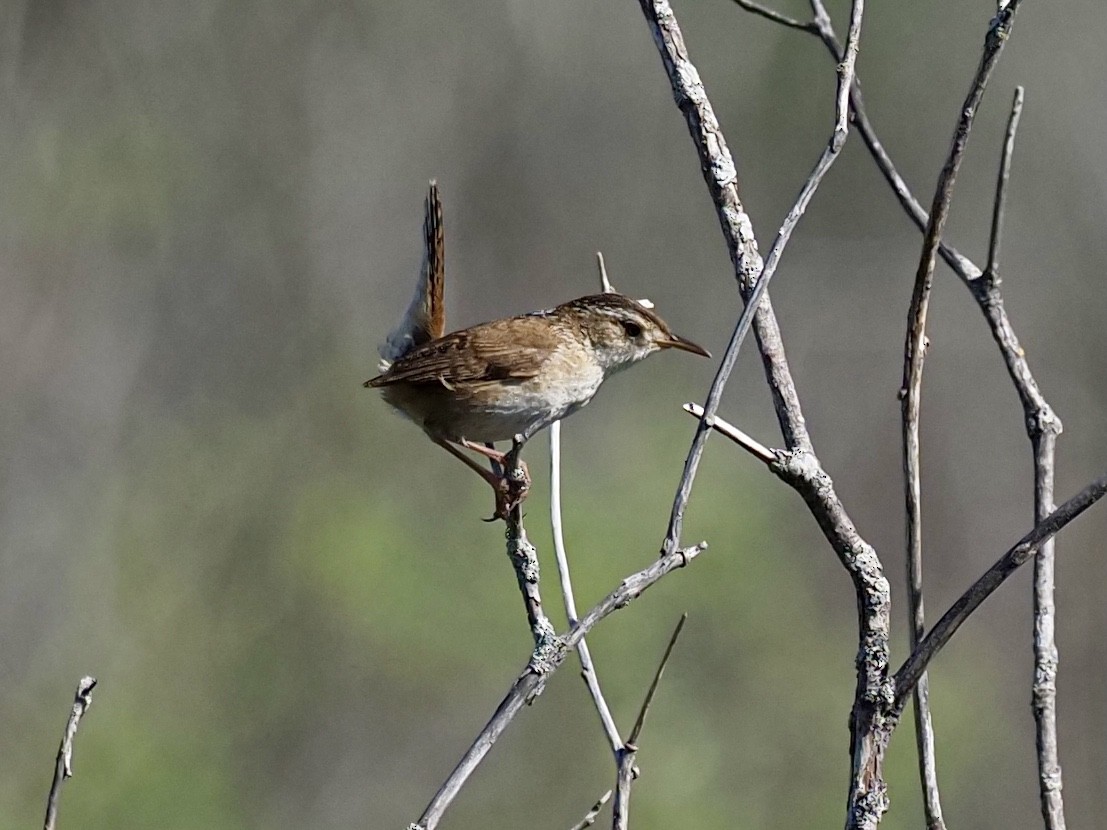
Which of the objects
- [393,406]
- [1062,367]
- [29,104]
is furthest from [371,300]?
[393,406]

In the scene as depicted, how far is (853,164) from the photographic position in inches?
397

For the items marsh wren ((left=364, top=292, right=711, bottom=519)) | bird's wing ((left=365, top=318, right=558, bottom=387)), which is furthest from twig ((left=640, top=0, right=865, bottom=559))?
bird's wing ((left=365, top=318, right=558, bottom=387))

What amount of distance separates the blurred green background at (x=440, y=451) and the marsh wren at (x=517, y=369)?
3.50m

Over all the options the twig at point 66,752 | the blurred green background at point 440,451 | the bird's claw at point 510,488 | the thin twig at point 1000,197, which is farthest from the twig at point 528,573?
the blurred green background at point 440,451

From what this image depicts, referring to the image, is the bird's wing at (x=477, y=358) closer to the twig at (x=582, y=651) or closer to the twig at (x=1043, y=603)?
the twig at (x=582, y=651)

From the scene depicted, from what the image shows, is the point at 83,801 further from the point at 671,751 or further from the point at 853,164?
the point at 853,164

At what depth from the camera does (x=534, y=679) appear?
155cm

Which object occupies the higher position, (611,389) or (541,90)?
(541,90)

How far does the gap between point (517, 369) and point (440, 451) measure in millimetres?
5031

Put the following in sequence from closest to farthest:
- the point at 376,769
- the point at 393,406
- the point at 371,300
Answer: the point at 393,406, the point at 376,769, the point at 371,300

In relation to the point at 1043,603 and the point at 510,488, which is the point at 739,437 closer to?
the point at 1043,603

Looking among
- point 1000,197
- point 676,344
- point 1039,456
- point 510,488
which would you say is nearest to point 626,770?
point 1039,456

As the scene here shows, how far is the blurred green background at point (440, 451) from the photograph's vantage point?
643 centimetres

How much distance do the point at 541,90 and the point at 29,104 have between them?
3.93m
